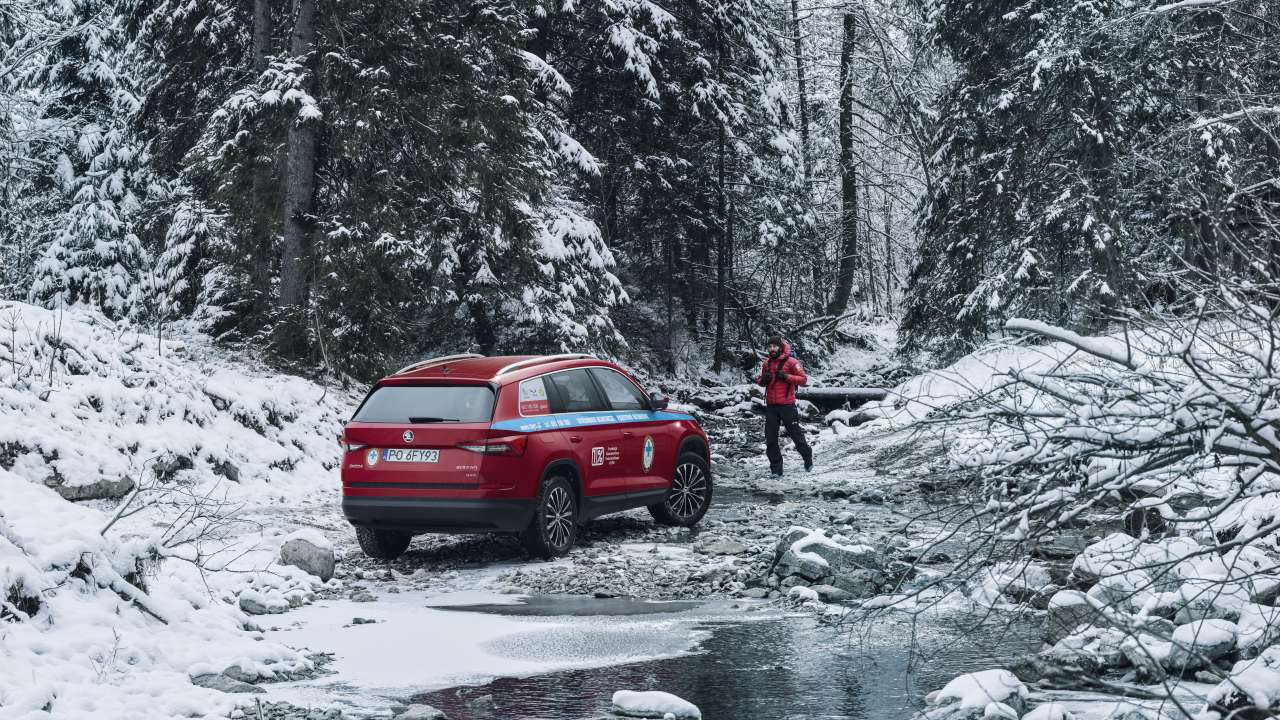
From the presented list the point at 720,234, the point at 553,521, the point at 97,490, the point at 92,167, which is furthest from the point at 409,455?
the point at 720,234

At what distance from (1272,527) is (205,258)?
2137 centimetres

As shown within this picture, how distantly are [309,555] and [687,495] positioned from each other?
4359 millimetres

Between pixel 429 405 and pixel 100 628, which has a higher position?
pixel 429 405

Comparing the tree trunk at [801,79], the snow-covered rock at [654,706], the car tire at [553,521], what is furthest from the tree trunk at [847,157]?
the snow-covered rock at [654,706]

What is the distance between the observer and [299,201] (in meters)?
20.8

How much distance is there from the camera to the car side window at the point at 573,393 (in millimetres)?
11461

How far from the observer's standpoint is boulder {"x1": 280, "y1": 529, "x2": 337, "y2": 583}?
10453 mm

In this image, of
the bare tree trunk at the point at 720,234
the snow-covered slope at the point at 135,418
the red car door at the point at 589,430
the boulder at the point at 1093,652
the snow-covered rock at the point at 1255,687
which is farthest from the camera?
the bare tree trunk at the point at 720,234

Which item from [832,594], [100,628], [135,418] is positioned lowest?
[832,594]

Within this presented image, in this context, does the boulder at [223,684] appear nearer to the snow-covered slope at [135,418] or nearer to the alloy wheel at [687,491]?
the snow-covered slope at [135,418]

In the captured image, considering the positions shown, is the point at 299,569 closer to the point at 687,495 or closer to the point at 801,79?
the point at 687,495

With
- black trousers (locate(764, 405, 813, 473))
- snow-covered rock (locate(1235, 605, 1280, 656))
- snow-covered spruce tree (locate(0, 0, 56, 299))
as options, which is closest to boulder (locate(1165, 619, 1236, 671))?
snow-covered rock (locate(1235, 605, 1280, 656))

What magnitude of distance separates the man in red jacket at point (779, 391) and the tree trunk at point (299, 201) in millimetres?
7767

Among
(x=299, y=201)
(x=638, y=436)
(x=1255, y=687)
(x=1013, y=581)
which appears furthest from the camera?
(x=299, y=201)
